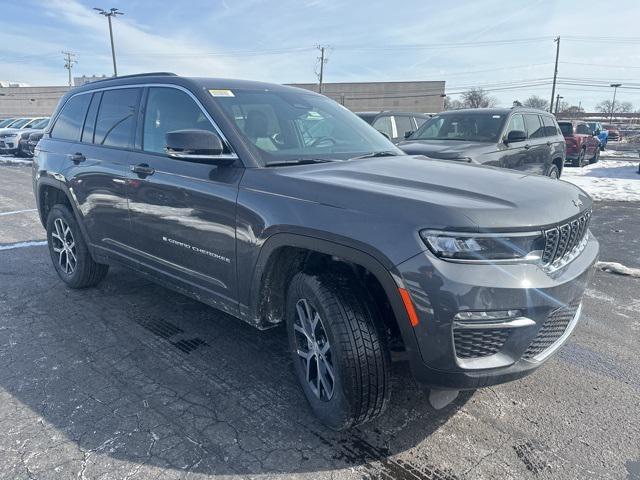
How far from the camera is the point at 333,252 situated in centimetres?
232

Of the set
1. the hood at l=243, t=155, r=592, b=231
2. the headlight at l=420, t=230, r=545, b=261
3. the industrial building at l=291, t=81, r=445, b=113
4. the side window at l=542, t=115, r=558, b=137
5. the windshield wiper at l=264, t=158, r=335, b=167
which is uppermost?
the industrial building at l=291, t=81, r=445, b=113

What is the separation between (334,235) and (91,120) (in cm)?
311

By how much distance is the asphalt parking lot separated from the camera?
Result: 2312mm

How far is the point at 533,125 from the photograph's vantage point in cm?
869

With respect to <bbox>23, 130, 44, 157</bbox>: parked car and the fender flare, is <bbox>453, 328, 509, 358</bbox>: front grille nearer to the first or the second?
the fender flare

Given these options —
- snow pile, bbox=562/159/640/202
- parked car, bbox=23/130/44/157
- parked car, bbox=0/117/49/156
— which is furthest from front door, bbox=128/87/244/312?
parked car, bbox=0/117/49/156

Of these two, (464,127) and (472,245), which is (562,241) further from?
(464,127)

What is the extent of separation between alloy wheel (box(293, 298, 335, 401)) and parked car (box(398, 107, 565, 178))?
4.56m

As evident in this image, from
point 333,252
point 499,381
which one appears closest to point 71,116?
point 333,252

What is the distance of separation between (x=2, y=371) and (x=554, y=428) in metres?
3.47

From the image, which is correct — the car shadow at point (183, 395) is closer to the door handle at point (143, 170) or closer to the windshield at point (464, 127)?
the door handle at point (143, 170)

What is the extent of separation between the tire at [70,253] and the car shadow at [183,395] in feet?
1.28

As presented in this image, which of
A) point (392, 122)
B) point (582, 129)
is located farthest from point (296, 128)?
point (582, 129)

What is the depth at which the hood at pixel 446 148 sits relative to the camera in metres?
6.66
